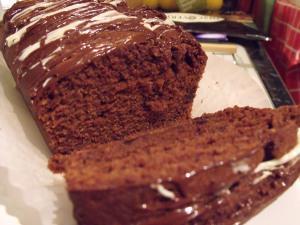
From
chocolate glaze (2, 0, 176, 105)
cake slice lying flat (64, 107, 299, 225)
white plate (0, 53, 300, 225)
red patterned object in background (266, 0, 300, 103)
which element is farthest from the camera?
red patterned object in background (266, 0, 300, 103)

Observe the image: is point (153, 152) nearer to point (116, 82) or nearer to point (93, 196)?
point (93, 196)

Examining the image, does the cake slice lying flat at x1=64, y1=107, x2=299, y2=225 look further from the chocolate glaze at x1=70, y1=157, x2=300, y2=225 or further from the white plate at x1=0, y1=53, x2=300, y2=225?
the white plate at x1=0, y1=53, x2=300, y2=225

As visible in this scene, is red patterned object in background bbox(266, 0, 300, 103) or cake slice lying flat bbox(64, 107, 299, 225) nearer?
cake slice lying flat bbox(64, 107, 299, 225)

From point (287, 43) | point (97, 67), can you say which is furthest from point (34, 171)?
point (287, 43)

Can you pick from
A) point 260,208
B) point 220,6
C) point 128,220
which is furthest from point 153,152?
point 220,6

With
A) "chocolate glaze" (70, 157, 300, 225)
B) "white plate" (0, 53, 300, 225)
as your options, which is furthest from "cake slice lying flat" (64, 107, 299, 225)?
"white plate" (0, 53, 300, 225)
